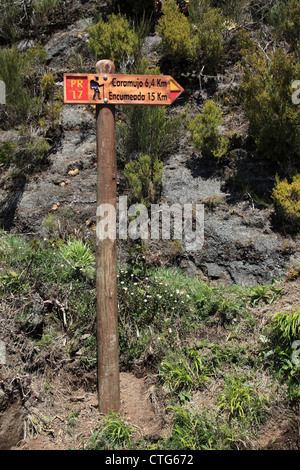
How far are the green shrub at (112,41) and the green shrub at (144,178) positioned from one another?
226 cm

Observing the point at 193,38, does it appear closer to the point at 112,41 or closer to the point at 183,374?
the point at 112,41

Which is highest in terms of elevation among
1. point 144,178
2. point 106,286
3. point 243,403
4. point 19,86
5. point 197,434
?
point 19,86

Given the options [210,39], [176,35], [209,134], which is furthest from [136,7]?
[209,134]

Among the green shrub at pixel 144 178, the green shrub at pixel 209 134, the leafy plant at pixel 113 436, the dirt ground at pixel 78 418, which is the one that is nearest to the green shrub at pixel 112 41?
the green shrub at pixel 209 134

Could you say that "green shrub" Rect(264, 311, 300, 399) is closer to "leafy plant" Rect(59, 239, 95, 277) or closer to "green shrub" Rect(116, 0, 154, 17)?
"leafy plant" Rect(59, 239, 95, 277)

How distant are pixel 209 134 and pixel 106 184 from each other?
2.58 m

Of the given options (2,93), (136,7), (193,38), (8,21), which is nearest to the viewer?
(2,93)

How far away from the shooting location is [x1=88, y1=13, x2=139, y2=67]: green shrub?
6.50 metres

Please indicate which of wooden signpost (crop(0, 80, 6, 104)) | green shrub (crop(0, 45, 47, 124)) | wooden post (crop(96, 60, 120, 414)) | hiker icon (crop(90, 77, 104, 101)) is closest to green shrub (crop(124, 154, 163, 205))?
wooden post (crop(96, 60, 120, 414))

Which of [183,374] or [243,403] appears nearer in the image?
[243,403]

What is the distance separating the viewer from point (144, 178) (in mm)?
5375

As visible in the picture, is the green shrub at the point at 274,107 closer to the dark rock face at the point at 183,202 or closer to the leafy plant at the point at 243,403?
the dark rock face at the point at 183,202

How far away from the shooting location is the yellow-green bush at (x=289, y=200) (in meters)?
4.59
